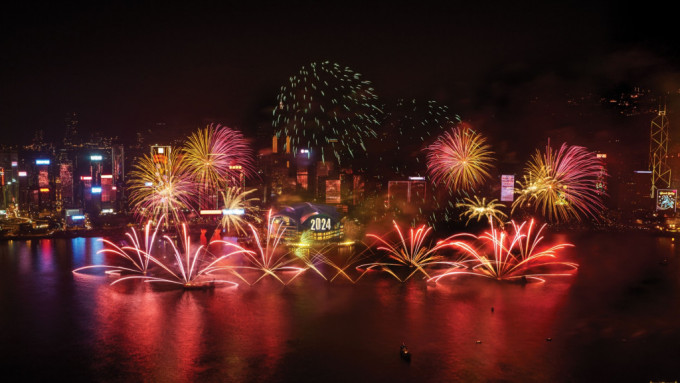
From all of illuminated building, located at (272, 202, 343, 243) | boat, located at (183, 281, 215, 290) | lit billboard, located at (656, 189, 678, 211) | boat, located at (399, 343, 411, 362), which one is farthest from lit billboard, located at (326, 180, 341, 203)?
boat, located at (399, 343, 411, 362)

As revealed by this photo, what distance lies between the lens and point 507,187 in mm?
49844

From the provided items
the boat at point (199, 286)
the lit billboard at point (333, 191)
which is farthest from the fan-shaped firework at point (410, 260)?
the lit billboard at point (333, 191)

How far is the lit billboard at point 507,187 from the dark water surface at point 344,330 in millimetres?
27102

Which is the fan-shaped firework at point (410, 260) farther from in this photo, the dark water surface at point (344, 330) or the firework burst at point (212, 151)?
the firework burst at point (212, 151)

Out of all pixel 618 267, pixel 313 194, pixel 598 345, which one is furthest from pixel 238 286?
pixel 313 194

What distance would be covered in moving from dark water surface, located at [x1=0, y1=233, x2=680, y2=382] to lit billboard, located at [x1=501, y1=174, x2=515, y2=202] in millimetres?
27102

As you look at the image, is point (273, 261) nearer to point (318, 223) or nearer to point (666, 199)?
point (318, 223)

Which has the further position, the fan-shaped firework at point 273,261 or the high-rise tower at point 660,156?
the high-rise tower at point 660,156

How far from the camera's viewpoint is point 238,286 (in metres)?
20.5

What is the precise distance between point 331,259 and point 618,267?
1611cm

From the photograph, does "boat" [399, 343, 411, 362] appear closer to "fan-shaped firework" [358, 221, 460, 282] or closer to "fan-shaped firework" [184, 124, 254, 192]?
"fan-shaped firework" [358, 221, 460, 282]

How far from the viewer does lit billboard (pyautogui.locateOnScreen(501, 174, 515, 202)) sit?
163ft

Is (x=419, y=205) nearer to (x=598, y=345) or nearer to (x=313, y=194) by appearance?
(x=313, y=194)

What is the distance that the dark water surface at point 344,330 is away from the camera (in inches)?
465
